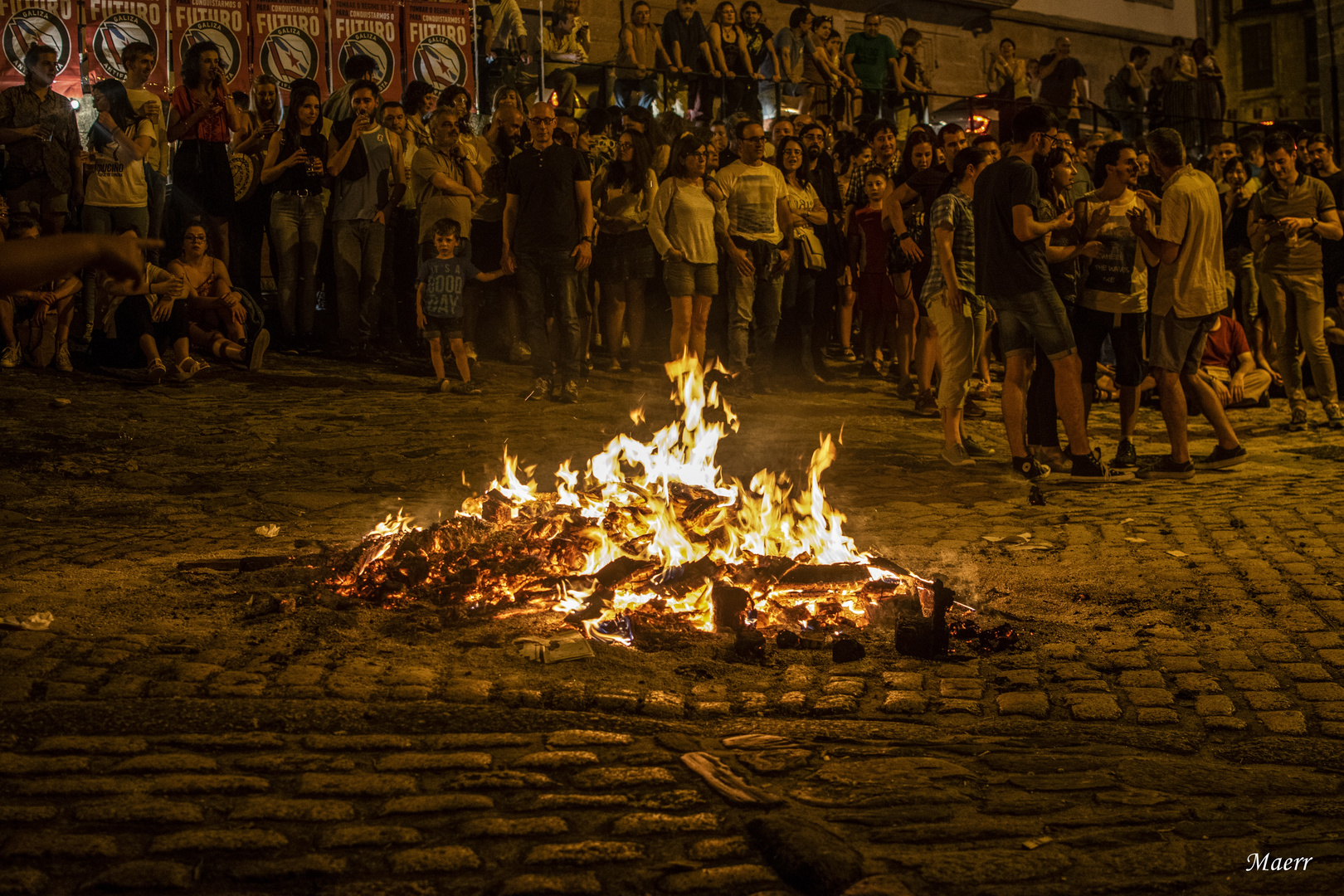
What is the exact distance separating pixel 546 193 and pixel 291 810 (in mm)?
8514

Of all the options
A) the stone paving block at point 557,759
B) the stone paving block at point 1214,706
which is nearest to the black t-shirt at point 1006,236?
the stone paving block at point 1214,706

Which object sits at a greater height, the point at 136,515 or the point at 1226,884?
the point at 136,515

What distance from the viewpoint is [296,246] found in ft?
41.4

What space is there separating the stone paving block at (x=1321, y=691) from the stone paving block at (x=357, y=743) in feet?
11.5

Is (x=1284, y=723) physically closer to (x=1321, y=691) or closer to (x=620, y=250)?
(x=1321, y=691)

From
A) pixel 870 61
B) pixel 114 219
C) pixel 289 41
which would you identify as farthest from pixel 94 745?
pixel 870 61

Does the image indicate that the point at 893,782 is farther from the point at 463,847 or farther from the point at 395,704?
the point at 395,704

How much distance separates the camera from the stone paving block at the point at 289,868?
3.36 metres

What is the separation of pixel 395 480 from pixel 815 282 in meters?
6.14

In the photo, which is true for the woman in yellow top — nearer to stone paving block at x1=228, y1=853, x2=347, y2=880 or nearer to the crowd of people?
the crowd of people

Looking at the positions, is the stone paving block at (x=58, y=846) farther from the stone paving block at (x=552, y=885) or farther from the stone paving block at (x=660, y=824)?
the stone paving block at (x=660, y=824)

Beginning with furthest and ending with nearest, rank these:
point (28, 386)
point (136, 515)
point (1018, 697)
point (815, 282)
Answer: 1. point (815, 282)
2. point (28, 386)
3. point (136, 515)
4. point (1018, 697)

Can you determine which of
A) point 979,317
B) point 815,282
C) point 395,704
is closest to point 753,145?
point 815,282

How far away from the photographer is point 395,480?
926 centimetres
